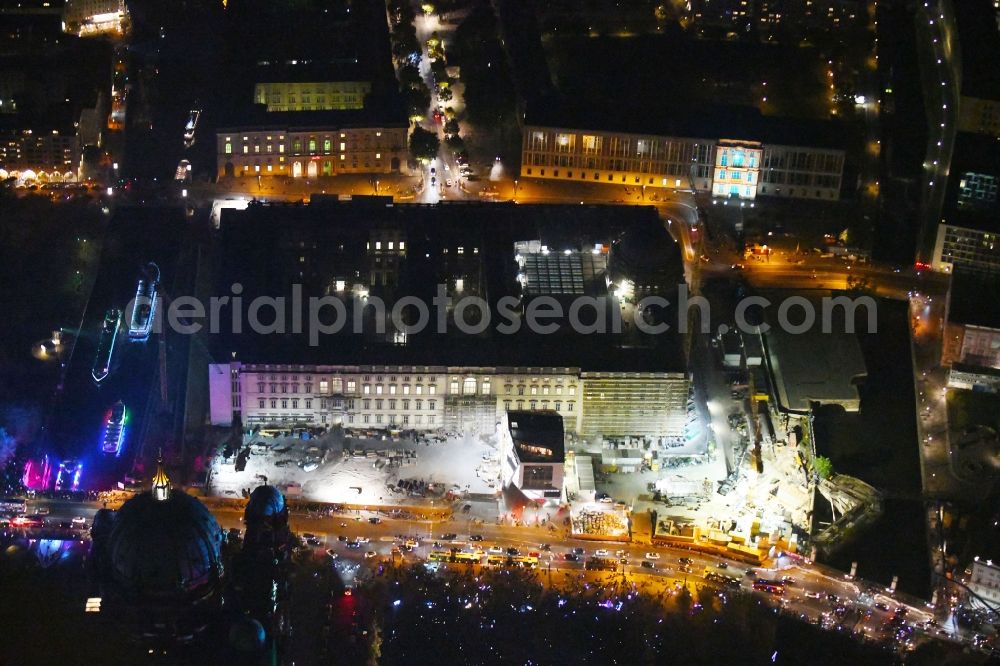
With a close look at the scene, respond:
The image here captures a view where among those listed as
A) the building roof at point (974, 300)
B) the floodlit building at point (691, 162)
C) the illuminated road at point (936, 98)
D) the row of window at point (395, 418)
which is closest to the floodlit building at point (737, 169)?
the floodlit building at point (691, 162)

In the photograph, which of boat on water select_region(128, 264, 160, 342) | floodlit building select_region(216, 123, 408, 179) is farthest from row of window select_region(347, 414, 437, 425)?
floodlit building select_region(216, 123, 408, 179)

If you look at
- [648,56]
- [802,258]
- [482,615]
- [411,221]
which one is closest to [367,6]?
[648,56]

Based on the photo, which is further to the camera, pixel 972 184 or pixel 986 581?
pixel 972 184

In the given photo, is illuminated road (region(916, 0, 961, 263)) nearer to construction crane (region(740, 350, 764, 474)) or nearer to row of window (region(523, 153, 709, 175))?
row of window (region(523, 153, 709, 175))

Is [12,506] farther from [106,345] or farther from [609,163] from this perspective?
[609,163]

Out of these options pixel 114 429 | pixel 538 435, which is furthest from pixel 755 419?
pixel 114 429

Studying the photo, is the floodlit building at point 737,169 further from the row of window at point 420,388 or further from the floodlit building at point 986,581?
the floodlit building at point 986,581
